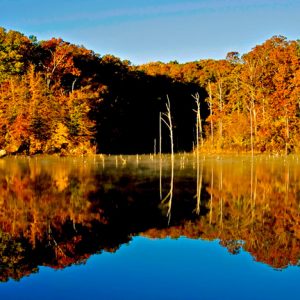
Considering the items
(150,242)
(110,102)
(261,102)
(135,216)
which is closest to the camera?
(150,242)

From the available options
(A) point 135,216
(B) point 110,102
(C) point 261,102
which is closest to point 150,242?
(A) point 135,216

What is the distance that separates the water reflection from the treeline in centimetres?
2364

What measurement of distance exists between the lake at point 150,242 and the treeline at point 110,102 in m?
27.1

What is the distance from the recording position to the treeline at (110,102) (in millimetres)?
47531

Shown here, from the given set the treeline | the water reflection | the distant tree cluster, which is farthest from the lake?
the distant tree cluster

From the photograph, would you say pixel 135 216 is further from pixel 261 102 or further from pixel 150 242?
pixel 261 102

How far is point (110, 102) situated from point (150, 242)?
4616 cm

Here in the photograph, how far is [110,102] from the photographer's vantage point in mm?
57219

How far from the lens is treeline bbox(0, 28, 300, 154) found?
1871 inches

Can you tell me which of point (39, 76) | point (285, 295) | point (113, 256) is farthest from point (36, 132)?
point (285, 295)

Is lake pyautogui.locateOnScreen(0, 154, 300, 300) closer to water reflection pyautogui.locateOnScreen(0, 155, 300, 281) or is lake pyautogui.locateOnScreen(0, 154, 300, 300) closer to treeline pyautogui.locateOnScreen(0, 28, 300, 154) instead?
water reflection pyautogui.locateOnScreen(0, 155, 300, 281)

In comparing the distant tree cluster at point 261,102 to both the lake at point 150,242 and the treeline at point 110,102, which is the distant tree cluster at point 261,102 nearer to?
the treeline at point 110,102

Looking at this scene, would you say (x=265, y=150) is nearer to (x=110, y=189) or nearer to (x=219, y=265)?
(x=110, y=189)

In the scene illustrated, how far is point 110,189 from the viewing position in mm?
21047
